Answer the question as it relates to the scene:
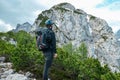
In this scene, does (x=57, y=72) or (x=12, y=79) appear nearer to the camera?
(x=12, y=79)

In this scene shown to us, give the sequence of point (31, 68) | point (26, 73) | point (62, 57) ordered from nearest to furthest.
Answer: point (26, 73)
point (31, 68)
point (62, 57)

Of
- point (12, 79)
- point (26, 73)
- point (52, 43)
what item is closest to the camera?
point (52, 43)

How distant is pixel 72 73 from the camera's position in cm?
3356

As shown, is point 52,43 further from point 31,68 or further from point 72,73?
point 72,73

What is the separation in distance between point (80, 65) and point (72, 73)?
139cm

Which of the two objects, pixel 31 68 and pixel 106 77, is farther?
pixel 31 68

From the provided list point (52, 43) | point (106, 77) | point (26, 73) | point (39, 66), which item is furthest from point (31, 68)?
point (52, 43)

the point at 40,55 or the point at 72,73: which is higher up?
the point at 40,55

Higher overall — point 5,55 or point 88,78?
point 5,55

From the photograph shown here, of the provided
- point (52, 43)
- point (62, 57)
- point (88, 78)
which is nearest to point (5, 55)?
point (62, 57)

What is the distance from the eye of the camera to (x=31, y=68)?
30.2m

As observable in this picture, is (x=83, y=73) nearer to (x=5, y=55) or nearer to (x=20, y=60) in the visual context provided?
(x=20, y=60)

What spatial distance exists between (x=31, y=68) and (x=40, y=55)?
3898 millimetres

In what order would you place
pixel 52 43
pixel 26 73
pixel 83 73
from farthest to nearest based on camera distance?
pixel 83 73 → pixel 26 73 → pixel 52 43
